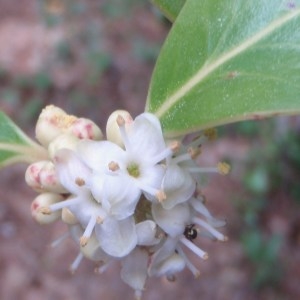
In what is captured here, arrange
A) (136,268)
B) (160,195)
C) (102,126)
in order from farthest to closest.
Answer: (102,126) < (136,268) < (160,195)

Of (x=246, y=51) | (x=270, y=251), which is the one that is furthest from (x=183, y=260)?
(x=270, y=251)

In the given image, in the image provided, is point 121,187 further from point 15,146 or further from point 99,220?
point 15,146

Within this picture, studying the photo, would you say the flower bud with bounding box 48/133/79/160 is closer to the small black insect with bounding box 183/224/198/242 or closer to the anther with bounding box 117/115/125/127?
the anther with bounding box 117/115/125/127

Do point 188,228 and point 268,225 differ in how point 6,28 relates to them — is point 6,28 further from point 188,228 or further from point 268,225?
point 188,228

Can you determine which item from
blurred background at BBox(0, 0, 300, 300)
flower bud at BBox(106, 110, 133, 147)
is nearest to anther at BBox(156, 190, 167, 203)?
flower bud at BBox(106, 110, 133, 147)

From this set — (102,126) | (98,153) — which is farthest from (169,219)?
(102,126)
